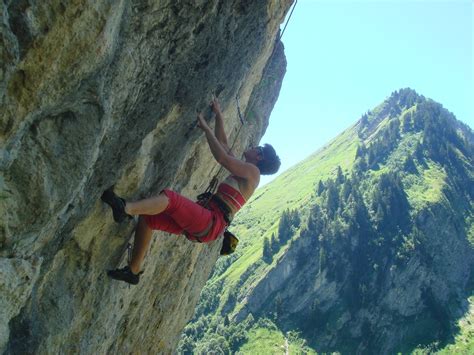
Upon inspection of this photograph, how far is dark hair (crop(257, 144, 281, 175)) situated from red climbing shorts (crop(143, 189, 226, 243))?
4.55 ft

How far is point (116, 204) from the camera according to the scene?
695 cm

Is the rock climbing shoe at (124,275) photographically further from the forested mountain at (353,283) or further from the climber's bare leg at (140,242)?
the forested mountain at (353,283)

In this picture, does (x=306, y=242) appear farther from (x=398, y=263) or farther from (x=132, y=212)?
(x=132, y=212)

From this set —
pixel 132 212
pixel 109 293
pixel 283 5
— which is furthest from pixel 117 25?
pixel 283 5

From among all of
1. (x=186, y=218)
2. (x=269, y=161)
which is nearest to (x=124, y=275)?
(x=186, y=218)

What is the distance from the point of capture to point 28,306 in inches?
247

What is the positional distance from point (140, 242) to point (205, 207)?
138cm

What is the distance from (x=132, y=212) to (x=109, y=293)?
2770mm

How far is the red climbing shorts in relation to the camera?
24.6ft

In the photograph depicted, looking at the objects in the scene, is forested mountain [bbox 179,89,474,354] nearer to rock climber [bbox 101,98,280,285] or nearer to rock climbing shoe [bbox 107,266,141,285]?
rock climbing shoe [bbox 107,266,141,285]

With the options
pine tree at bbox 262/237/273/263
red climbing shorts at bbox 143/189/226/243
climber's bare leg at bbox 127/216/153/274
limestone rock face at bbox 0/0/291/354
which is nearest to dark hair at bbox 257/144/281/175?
red climbing shorts at bbox 143/189/226/243

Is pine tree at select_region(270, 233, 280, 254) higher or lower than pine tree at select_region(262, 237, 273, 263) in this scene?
higher

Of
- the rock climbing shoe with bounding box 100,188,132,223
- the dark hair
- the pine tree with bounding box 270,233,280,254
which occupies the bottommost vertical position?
the rock climbing shoe with bounding box 100,188,132,223

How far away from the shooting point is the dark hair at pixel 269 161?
29.9 ft
